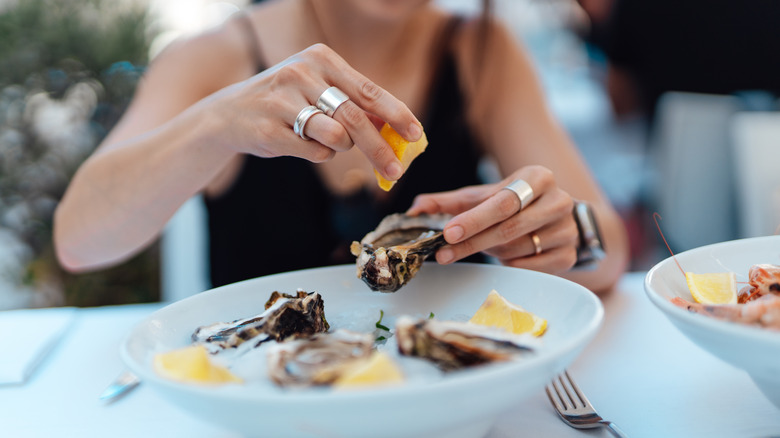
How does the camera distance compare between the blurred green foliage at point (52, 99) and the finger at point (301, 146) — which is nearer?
the finger at point (301, 146)

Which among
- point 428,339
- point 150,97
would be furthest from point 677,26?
point 428,339

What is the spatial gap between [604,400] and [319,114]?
0.48 m

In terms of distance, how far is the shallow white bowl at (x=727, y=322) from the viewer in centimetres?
44

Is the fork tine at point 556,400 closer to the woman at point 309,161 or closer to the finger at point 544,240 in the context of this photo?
the finger at point 544,240

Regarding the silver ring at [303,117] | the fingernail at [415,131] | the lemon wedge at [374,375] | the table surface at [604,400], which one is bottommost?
the table surface at [604,400]

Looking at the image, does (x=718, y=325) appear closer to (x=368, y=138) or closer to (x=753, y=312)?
(x=753, y=312)

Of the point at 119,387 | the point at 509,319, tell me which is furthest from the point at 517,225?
the point at 119,387

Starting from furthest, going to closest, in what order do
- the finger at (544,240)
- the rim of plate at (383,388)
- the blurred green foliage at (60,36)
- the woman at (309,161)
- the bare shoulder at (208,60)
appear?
the blurred green foliage at (60,36)
the bare shoulder at (208,60)
the woman at (309,161)
the finger at (544,240)
the rim of plate at (383,388)

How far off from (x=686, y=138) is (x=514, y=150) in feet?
5.94

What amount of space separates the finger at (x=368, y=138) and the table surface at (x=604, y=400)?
32cm

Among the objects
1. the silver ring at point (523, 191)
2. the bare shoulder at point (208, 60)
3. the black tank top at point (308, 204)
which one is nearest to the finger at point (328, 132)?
the silver ring at point (523, 191)

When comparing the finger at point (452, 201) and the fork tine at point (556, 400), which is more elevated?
the finger at point (452, 201)

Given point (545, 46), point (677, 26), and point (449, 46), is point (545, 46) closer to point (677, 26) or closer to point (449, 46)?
point (677, 26)

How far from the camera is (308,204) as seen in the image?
155 cm
